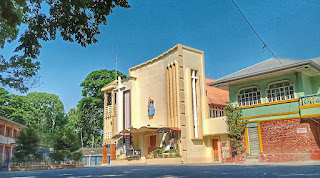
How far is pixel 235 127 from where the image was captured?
21.2 metres

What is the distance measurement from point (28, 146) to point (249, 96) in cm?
1774

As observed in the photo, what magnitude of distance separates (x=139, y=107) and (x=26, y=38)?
2215 centimetres

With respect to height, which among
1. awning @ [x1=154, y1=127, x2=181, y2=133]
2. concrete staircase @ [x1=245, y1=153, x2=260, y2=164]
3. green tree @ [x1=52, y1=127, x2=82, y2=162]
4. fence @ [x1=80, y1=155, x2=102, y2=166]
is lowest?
fence @ [x1=80, y1=155, x2=102, y2=166]

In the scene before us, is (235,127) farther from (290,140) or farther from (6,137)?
(6,137)

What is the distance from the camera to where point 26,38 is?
7105mm

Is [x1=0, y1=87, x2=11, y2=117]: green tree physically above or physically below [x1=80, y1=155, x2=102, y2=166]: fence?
Result: above

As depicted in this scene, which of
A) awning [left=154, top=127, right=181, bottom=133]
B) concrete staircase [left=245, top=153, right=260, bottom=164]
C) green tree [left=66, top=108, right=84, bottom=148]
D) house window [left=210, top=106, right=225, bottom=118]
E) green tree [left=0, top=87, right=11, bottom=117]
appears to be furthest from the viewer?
green tree [left=66, top=108, right=84, bottom=148]

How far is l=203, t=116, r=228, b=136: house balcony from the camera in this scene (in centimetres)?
2269

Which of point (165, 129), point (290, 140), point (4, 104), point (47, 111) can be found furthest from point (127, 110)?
point (4, 104)

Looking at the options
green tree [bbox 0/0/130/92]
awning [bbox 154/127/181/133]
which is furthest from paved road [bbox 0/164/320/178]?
awning [bbox 154/127/181/133]

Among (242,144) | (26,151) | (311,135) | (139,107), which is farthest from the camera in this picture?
(139,107)

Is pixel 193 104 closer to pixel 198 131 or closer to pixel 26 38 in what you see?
pixel 198 131

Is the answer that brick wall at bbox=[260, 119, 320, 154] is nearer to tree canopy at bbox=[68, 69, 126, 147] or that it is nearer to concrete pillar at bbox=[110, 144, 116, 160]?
concrete pillar at bbox=[110, 144, 116, 160]

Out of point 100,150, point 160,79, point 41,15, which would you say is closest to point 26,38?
point 41,15
